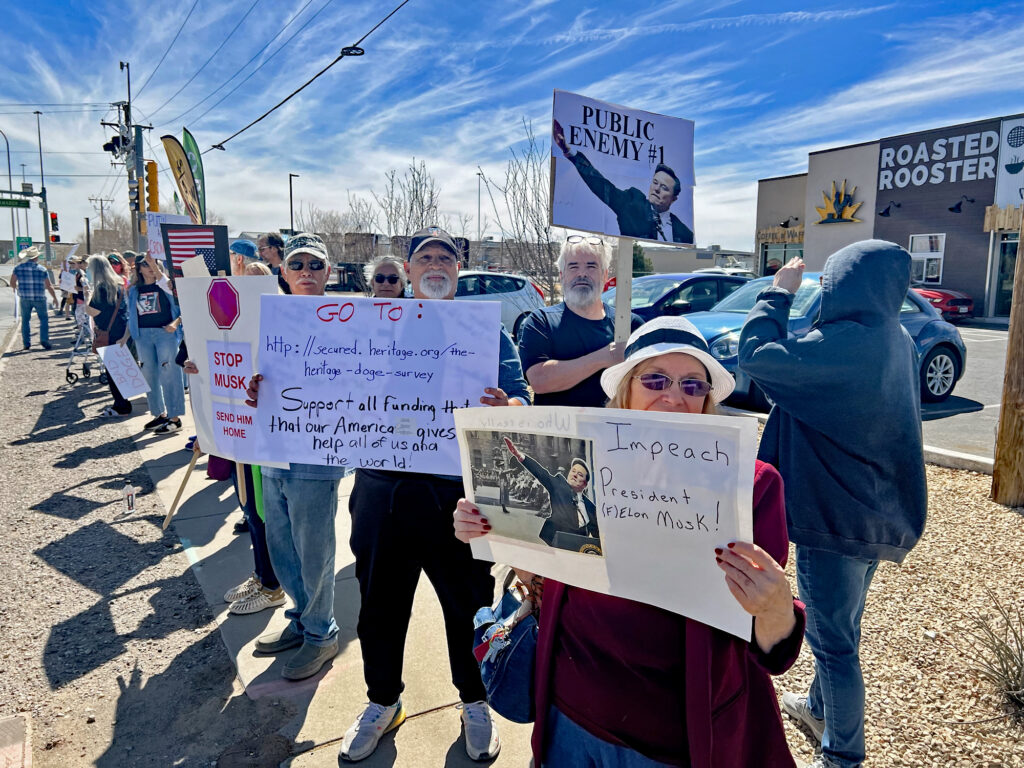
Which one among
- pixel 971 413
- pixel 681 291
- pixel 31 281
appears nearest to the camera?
pixel 971 413

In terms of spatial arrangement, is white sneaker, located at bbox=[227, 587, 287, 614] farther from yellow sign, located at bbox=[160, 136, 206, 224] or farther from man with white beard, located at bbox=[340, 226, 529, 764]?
yellow sign, located at bbox=[160, 136, 206, 224]

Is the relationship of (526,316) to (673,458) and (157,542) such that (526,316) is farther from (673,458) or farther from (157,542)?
(157,542)

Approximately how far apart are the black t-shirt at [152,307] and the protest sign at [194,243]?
11.9 feet

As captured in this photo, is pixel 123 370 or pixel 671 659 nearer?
pixel 671 659

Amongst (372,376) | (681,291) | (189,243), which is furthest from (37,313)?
(372,376)

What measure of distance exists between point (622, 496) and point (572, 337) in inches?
67.9

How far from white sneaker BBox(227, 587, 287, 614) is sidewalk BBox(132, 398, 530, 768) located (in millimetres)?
33

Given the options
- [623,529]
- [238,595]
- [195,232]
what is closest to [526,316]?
[623,529]

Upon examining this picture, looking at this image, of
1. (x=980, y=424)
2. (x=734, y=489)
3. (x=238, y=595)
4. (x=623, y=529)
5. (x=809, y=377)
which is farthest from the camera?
(x=980, y=424)

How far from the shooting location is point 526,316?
129 inches

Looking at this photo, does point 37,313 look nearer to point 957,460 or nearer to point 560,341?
point 560,341

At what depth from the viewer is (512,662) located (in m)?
1.73

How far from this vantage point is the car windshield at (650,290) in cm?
969

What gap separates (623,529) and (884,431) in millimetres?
1206
